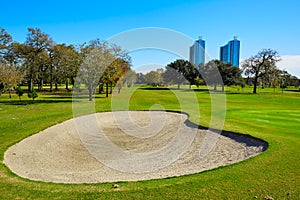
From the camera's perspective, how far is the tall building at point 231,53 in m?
102

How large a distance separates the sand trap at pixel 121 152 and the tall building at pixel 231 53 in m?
89.1

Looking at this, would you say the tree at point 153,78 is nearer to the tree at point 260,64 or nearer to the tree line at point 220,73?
the tree line at point 220,73

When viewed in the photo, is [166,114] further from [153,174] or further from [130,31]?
[153,174]

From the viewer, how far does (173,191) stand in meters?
7.48

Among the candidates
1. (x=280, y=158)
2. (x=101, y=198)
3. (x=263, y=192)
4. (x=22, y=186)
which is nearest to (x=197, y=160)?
(x=280, y=158)

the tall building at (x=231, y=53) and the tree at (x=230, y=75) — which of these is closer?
the tree at (x=230, y=75)

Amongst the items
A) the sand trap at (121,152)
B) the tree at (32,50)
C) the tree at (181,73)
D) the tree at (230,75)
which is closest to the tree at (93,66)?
the sand trap at (121,152)

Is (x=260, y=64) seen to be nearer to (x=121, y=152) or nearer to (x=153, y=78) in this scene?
(x=153, y=78)

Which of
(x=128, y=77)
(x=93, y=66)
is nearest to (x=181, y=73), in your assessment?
(x=128, y=77)

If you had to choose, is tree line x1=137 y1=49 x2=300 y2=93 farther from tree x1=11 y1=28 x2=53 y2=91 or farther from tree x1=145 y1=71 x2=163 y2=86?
tree x1=11 y1=28 x2=53 y2=91

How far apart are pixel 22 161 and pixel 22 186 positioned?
4018 millimetres

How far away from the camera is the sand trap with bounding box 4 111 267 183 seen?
1065 cm

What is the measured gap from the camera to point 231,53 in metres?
105

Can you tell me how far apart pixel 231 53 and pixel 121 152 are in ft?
327
